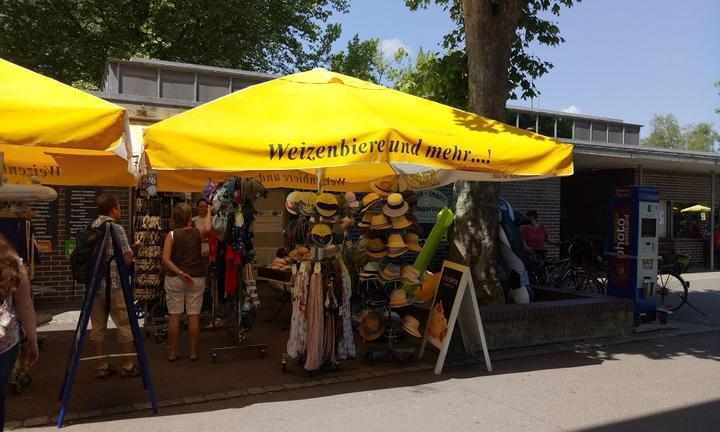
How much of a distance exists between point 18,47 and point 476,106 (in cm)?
1996

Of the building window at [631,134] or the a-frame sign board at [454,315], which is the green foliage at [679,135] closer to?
the building window at [631,134]

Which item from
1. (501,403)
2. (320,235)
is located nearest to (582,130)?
(320,235)

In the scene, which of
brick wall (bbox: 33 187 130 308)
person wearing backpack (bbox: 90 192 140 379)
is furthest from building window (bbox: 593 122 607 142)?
person wearing backpack (bbox: 90 192 140 379)

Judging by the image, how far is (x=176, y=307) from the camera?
19.8 feet

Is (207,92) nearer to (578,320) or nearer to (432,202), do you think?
(432,202)

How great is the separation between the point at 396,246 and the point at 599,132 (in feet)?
56.3

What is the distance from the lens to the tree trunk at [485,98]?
7645mm

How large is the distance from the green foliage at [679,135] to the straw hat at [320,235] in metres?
97.9

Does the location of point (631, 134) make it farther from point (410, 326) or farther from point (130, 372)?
point (130, 372)

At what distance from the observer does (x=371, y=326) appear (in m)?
6.19

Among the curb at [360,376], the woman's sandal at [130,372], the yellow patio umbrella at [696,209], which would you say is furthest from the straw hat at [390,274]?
the yellow patio umbrella at [696,209]

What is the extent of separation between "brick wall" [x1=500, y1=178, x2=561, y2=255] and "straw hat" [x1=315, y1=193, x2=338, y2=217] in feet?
29.1

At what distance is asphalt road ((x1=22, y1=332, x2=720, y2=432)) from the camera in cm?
453

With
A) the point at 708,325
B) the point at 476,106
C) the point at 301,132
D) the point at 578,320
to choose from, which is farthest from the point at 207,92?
the point at 708,325
